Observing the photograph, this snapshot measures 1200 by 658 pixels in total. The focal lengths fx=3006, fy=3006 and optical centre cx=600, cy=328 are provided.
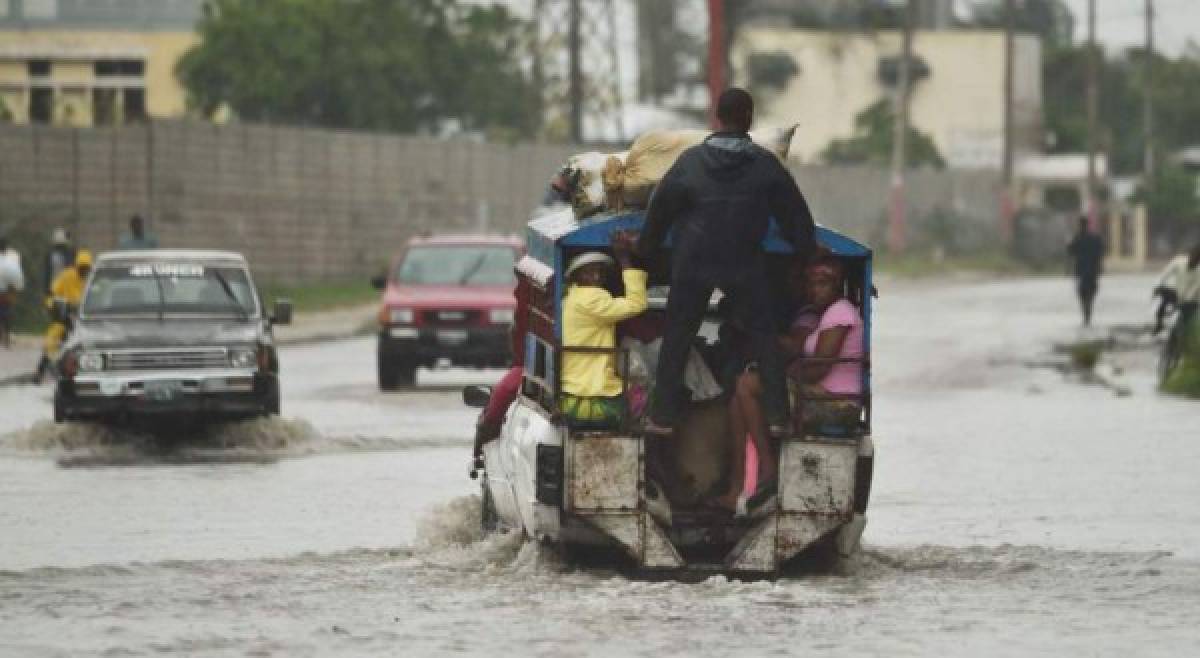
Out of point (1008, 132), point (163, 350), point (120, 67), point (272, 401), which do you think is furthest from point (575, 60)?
point (163, 350)

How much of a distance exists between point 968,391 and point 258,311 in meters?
10.2

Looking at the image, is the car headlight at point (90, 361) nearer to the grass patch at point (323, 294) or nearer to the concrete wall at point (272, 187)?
the concrete wall at point (272, 187)

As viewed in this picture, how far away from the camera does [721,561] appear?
14.3 m

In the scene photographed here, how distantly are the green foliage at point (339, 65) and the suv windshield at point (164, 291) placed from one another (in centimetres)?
5424

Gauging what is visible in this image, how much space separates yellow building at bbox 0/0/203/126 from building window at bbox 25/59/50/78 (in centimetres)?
2

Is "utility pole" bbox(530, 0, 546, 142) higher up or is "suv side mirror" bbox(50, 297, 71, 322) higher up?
"utility pole" bbox(530, 0, 546, 142)

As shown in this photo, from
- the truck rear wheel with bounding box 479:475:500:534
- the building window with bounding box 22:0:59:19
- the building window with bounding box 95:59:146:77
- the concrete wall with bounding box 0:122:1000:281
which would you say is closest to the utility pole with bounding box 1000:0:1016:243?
the concrete wall with bounding box 0:122:1000:281

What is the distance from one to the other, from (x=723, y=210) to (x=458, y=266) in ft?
66.7

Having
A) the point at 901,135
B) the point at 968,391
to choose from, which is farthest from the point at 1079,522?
the point at 901,135

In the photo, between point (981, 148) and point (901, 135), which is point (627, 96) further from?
point (981, 148)

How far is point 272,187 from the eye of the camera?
56.8 m

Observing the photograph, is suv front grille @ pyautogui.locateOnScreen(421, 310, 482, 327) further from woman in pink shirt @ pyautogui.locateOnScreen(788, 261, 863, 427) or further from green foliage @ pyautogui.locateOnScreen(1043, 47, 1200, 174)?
green foliage @ pyautogui.locateOnScreen(1043, 47, 1200, 174)

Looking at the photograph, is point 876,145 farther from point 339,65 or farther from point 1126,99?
point 339,65

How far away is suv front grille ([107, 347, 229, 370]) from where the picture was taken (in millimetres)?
23500
